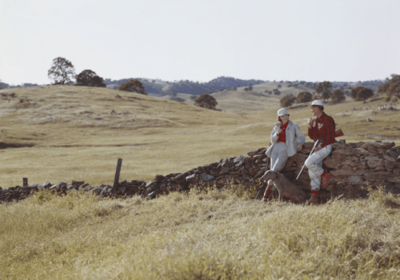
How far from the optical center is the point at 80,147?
35.7 m

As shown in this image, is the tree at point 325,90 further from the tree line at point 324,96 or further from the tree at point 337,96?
the tree at point 337,96


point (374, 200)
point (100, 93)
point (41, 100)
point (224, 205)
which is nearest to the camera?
point (374, 200)

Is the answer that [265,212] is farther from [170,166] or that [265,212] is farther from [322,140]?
[170,166]

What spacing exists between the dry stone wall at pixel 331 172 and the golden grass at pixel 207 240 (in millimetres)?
666

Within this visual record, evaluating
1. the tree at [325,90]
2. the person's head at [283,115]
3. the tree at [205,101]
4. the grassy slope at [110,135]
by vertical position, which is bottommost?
the grassy slope at [110,135]

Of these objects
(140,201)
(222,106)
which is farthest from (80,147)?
(222,106)

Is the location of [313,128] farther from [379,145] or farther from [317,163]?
[379,145]

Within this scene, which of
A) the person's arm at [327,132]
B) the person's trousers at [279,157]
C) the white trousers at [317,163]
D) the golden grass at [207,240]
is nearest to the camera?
the golden grass at [207,240]

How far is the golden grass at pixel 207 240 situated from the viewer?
14.1 ft

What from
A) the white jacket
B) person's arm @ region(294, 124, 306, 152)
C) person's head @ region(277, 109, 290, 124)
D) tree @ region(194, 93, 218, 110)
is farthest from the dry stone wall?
tree @ region(194, 93, 218, 110)

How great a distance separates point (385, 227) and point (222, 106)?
456 ft

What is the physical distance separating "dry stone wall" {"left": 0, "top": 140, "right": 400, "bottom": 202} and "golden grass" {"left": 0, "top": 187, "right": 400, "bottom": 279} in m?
0.67

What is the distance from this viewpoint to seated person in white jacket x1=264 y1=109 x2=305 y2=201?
8258mm

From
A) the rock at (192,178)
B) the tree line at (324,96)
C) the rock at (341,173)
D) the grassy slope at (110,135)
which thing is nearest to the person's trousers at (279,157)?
the rock at (341,173)
